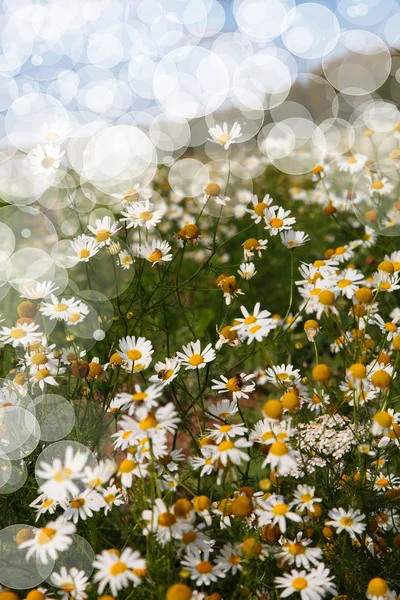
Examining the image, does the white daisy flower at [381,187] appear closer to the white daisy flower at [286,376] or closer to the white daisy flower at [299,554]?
the white daisy flower at [286,376]

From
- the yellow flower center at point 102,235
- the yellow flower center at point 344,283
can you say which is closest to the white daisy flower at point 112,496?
the yellow flower center at point 102,235

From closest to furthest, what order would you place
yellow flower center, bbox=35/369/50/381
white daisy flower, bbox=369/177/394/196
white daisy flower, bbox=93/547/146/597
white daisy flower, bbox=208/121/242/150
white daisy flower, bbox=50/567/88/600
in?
white daisy flower, bbox=93/547/146/597, white daisy flower, bbox=50/567/88/600, yellow flower center, bbox=35/369/50/381, white daisy flower, bbox=208/121/242/150, white daisy flower, bbox=369/177/394/196

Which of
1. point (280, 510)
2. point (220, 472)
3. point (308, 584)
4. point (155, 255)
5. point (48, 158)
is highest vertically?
point (48, 158)

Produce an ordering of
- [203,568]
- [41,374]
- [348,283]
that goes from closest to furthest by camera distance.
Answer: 1. [203,568]
2. [41,374]
3. [348,283]

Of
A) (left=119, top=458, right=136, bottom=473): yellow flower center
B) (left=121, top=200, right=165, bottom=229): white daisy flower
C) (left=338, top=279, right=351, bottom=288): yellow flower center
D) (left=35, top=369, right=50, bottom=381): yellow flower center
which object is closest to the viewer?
(left=119, top=458, right=136, bottom=473): yellow flower center

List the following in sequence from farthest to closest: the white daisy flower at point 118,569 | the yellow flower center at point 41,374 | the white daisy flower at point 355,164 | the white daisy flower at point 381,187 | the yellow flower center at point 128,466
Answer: the white daisy flower at point 355,164
the white daisy flower at point 381,187
the yellow flower center at point 41,374
the yellow flower center at point 128,466
the white daisy flower at point 118,569

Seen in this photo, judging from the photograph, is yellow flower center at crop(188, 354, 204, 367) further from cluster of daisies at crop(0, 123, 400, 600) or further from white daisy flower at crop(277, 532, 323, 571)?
white daisy flower at crop(277, 532, 323, 571)

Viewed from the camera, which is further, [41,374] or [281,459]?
[41,374]

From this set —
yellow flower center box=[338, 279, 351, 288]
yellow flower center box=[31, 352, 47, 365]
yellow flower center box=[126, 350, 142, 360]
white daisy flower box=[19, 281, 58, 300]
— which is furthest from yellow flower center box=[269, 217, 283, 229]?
yellow flower center box=[31, 352, 47, 365]

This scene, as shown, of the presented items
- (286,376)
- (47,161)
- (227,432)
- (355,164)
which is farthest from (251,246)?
(355,164)

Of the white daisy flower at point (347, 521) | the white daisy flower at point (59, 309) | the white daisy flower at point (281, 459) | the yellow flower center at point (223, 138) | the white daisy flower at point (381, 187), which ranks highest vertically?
the yellow flower center at point (223, 138)

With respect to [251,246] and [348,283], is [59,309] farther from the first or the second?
[348,283]
